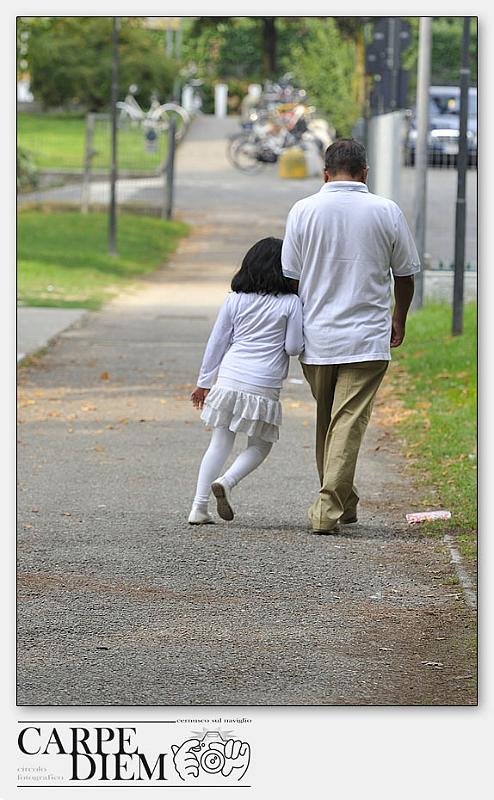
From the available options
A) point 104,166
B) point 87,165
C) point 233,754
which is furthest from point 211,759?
point 104,166

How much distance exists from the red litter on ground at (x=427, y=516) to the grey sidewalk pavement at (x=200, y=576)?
98 mm

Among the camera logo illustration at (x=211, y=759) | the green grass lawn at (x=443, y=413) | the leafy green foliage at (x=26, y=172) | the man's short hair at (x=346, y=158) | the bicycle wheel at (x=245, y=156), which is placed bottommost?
the camera logo illustration at (x=211, y=759)

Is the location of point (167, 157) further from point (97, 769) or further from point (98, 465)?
point (97, 769)

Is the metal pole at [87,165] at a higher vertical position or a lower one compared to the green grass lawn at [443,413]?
higher

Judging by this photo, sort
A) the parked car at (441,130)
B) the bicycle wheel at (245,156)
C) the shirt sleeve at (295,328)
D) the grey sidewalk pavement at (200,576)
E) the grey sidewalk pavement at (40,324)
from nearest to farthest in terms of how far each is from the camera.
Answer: the grey sidewalk pavement at (200,576) → the shirt sleeve at (295,328) → the grey sidewalk pavement at (40,324) → the parked car at (441,130) → the bicycle wheel at (245,156)

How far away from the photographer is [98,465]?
7.93 meters

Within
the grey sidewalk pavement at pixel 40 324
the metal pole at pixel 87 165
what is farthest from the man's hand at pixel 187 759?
the metal pole at pixel 87 165

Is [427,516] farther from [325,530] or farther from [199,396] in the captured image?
[199,396]

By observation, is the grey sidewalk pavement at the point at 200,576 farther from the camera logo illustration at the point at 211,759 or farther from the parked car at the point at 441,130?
the parked car at the point at 441,130

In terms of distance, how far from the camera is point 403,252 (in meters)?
5.84

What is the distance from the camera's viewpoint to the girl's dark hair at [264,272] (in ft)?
19.9

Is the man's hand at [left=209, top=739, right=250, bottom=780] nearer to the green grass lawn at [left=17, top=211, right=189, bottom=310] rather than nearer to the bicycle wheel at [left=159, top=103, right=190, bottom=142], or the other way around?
the green grass lawn at [left=17, top=211, right=189, bottom=310]

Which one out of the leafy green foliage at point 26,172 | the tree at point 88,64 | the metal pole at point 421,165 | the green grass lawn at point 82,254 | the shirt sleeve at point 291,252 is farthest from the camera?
the leafy green foliage at point 26,172
